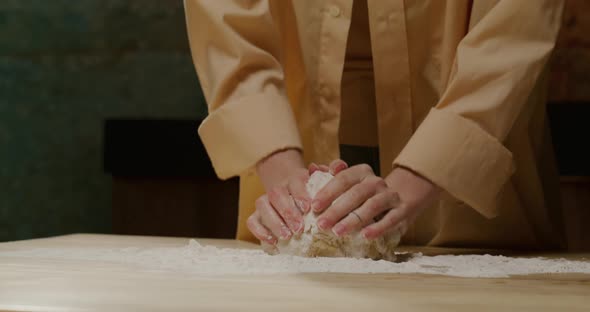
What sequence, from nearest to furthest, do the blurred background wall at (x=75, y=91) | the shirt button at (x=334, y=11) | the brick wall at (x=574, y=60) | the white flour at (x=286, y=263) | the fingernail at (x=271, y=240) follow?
the white flour at (x=286, y=263)
the fingernail at (x=271, y=240)
the shirt button at (x=334, y=11)
the brick wall at (x=574, y=60)
the blurred background wall at (x=75, y=91)

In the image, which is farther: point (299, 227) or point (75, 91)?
point (75, 91)

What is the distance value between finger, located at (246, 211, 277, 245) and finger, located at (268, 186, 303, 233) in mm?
40

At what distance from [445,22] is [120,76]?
74.7 inches

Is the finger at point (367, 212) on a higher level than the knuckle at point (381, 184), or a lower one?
lower

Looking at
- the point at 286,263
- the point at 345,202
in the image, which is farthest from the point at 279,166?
the point at 286,263

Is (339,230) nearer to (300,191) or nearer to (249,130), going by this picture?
(300,191)

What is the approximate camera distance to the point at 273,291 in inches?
33.7

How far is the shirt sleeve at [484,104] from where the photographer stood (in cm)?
142

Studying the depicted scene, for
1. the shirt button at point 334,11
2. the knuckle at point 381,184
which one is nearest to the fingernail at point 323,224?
the knuckle at point 381,184

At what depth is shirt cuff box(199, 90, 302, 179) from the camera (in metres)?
1.51

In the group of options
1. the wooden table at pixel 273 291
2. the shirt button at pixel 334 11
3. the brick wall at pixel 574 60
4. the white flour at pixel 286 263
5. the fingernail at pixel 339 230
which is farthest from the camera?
the brick wall at pixel 574 60

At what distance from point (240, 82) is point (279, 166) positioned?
8.7 inches

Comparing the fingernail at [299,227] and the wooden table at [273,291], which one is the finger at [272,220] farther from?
the wooden table at [273,291]

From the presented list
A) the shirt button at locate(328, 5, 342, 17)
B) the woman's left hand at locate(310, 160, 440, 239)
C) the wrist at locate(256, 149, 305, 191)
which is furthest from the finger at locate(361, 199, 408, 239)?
the shirt button at locate(328, 5, 342, 17)
